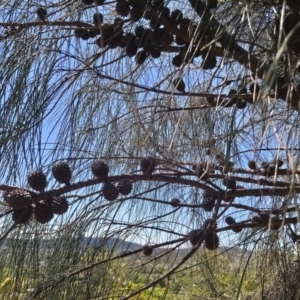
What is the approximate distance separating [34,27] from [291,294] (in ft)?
2.55

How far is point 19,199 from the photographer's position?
739mm

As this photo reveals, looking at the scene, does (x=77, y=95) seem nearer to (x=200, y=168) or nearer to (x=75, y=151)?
(x=75, y=151)

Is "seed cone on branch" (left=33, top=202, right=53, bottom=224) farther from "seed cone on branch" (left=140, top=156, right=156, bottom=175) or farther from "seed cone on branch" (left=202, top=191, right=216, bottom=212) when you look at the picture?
"seed cone on branch" (left=202, top=191, right=216, bottom=212)

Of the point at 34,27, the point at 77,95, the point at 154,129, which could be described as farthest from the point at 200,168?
the point at 34,27

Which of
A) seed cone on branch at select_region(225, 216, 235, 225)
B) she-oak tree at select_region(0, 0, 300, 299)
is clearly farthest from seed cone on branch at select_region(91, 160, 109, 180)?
seed cone on branch at select_region(225, 216, 235, 225)

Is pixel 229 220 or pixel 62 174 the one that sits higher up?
pixel 229 220

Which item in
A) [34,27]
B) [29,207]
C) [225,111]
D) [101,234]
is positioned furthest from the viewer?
[225,111]

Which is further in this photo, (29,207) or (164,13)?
(164,13)

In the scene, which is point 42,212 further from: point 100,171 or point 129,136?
point 129,136

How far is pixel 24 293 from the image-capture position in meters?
1.15

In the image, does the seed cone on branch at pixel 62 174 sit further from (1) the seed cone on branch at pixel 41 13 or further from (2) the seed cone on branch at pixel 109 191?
(1) the seed cone on branch at pixel 41 13

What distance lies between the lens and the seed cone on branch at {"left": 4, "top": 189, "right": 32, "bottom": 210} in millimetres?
739

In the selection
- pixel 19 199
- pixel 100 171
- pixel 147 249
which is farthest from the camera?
pixel 147 249

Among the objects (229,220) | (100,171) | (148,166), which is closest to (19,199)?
(100,171)
